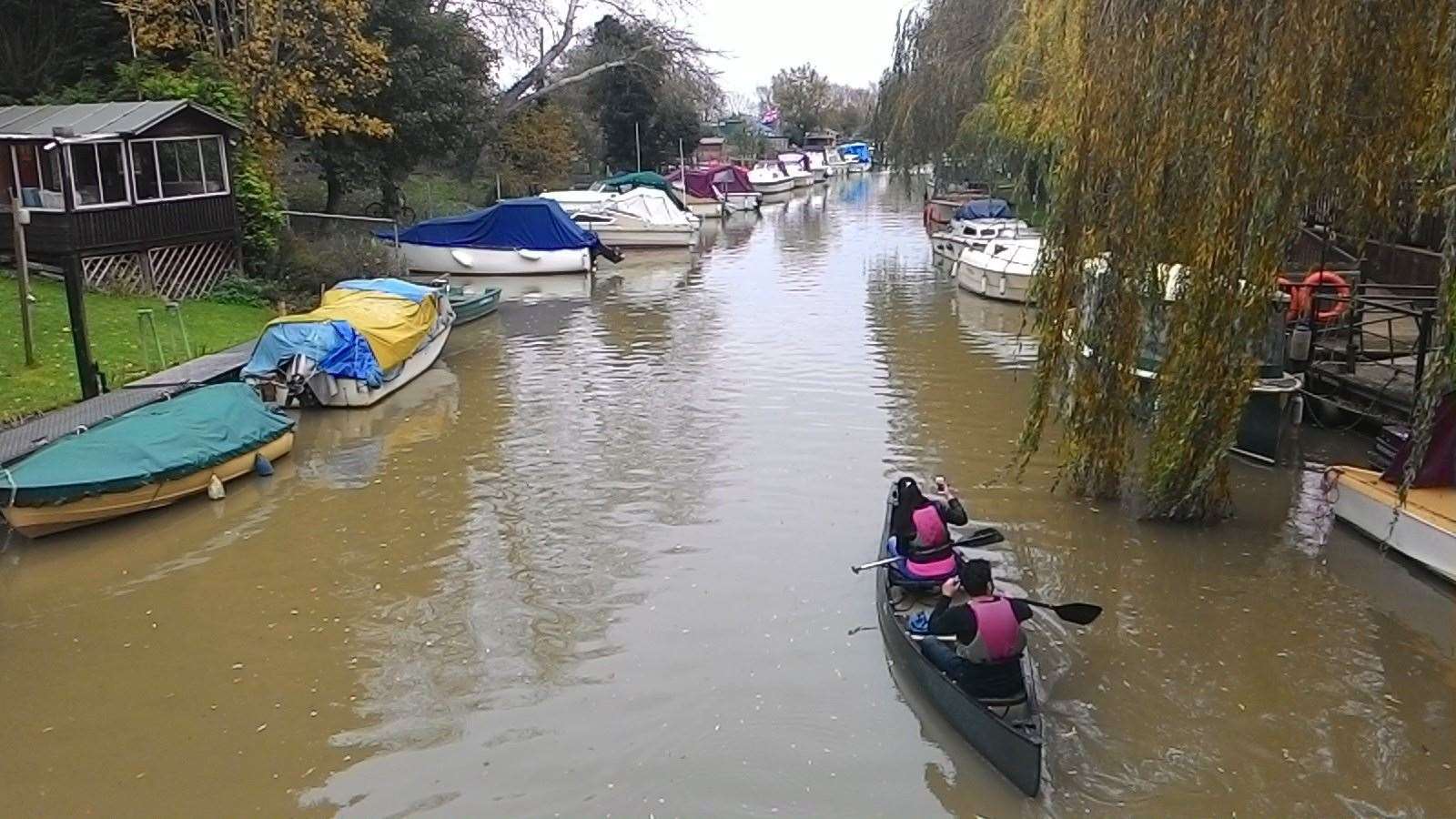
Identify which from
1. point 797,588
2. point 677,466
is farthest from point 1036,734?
point 677,466

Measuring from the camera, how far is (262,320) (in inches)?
802

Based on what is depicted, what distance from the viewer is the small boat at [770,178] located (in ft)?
204

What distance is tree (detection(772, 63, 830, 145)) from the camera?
321 feet

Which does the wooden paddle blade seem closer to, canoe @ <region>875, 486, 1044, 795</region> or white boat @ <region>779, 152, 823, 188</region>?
canoe @ <region>875, 486, 1044, 795</region>

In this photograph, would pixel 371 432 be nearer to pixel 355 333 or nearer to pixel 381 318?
pixel 355 333

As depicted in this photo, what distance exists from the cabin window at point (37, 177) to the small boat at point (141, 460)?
28.9 feet

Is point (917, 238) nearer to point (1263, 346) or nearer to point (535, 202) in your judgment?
point (535, 202)

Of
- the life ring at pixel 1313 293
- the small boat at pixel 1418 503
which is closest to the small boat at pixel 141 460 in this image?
the small boat at pixel 1418 503

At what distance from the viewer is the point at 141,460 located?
37.3 feet

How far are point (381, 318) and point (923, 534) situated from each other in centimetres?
1086

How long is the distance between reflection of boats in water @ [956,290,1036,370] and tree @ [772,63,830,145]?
73253 mm

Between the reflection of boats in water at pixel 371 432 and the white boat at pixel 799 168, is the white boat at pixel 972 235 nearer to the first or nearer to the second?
the reflection of boats in water at pixel 371 432

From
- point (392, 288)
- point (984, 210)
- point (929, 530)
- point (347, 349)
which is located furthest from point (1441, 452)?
point (984, 210)

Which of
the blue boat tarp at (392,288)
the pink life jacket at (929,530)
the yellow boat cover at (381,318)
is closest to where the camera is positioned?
the pink life jacket at (929,530)
